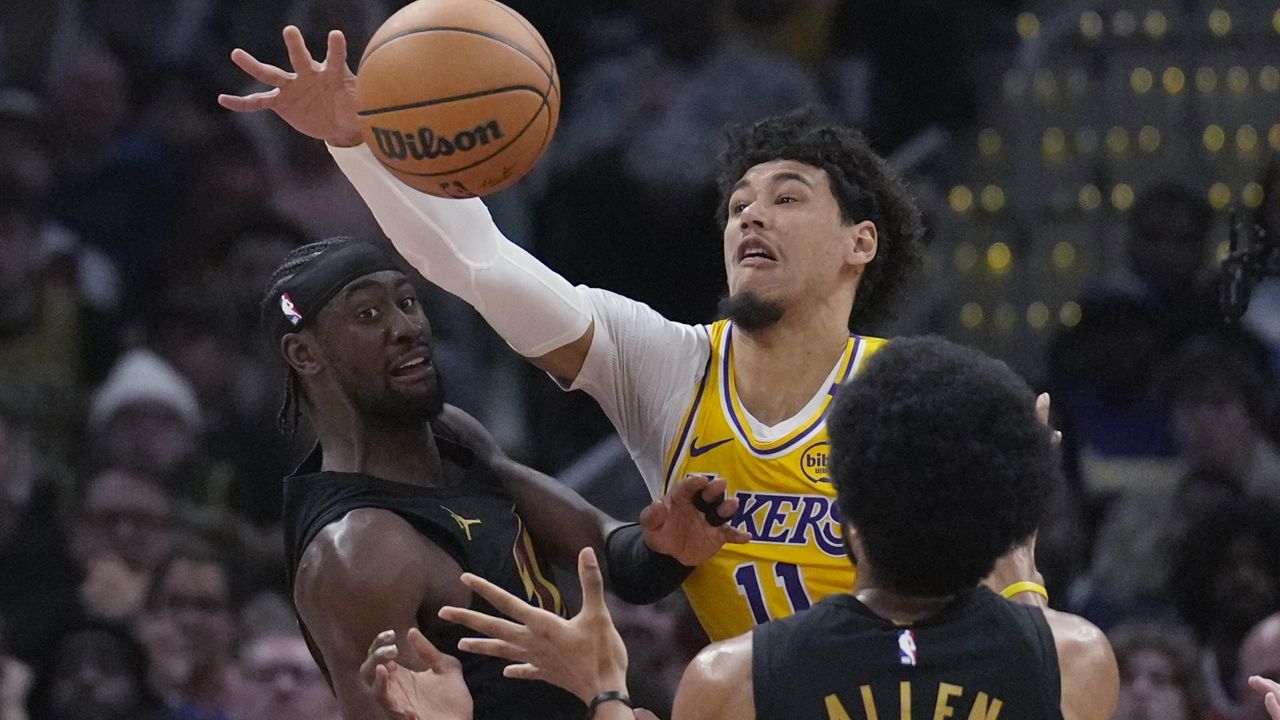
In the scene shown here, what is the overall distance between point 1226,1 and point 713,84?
7.97ft

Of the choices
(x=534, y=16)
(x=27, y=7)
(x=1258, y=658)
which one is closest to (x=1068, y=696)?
(x=1258, y=658)

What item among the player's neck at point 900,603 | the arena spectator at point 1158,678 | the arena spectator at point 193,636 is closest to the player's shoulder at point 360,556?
the player's neck at point 900,603

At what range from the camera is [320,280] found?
4.45m

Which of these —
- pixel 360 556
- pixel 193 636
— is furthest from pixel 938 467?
pixel 193 636

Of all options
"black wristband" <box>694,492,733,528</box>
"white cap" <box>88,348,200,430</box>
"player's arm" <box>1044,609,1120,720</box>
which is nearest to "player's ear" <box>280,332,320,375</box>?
"black wristband" <box>694,492,733,528</box>

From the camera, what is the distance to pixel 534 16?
8859mm

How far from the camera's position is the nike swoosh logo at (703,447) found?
4.39m

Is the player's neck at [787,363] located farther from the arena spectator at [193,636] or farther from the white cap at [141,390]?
the white cap at [141,390]

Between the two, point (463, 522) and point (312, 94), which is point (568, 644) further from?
point (312, 94)

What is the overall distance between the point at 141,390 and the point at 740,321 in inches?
158

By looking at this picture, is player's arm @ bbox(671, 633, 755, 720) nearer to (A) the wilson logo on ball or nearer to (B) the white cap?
(A) the wilson logo on ball

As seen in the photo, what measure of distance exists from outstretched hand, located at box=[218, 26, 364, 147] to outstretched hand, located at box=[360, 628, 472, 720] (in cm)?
139

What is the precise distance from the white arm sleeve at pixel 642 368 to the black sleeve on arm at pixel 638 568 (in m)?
0.19

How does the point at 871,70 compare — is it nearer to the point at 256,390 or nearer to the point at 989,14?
the point at 989,14
